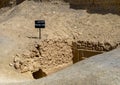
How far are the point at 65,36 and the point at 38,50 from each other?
7.66 ft

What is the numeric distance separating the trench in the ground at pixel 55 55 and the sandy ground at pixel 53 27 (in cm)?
34

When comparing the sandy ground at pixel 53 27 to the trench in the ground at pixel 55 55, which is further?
the sandy ground at pixel 53 27

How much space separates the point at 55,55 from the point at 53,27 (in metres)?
2.42

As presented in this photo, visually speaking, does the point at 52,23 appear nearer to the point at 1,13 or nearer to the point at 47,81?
the point at 1,13

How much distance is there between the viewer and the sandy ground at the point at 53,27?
1609 cm

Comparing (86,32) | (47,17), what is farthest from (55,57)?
(47,17)

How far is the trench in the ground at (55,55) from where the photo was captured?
15.0 metres

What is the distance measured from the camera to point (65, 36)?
57.9 feet

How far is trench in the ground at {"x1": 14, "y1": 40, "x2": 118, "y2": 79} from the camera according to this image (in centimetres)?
1503

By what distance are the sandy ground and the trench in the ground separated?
34cm

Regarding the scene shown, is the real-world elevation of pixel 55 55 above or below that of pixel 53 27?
below

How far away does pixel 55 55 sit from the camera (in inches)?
651

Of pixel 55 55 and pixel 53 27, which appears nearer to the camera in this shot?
pixel 55 55

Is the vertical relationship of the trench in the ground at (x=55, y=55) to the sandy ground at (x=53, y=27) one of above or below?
below
